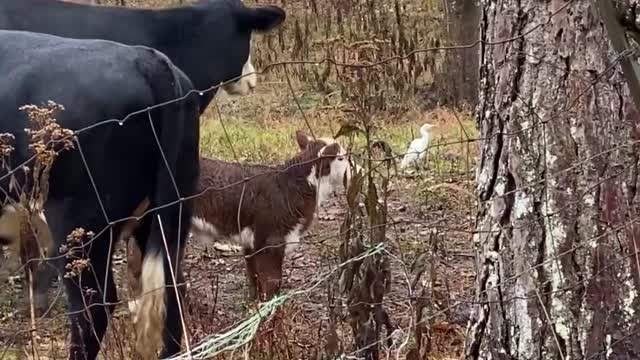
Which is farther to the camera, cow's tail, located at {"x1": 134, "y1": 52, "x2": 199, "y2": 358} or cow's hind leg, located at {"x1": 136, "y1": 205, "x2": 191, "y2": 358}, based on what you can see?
cow's tail, located at {"x1": 134, "y1": 52, "x2": 199, "y2": 358}

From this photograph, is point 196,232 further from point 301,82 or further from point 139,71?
point 301,82

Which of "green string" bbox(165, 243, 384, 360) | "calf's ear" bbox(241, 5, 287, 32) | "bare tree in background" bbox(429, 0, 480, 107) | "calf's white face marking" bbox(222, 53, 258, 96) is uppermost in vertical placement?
"calf's ear" bbox(241, 5, 287, 32)

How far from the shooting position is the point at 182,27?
7902 mm

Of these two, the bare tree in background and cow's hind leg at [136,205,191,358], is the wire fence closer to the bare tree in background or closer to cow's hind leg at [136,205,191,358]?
cow's hind leg at [136,205,191,358]

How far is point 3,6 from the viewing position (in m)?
7.35

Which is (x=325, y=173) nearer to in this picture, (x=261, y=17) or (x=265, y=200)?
(x=265, y=200)

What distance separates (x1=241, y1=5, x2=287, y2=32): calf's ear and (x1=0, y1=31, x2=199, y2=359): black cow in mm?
3219

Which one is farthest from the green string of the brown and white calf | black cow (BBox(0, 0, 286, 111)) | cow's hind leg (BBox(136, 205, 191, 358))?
black cow (BBox(0, 0, 286, 111))

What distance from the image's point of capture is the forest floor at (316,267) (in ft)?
14.0

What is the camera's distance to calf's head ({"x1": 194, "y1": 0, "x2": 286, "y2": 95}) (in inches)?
322

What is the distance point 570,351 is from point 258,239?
3.79 m

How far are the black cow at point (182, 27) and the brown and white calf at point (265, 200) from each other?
65cm

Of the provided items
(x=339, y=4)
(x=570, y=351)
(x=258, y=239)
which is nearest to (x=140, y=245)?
(x=258, y=239)

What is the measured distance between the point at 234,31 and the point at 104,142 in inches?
133
